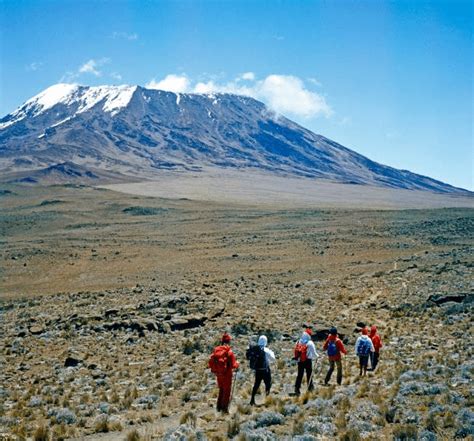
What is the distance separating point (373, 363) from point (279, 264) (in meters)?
27.7

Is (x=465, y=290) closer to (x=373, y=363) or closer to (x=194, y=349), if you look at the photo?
(x=373, y=363)

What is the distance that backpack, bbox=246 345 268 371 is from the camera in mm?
10094

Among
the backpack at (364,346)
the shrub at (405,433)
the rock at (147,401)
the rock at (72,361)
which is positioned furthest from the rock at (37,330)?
the shrub at (405,433)

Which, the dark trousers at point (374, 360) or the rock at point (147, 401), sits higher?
the dark trousers at point (374, 360)

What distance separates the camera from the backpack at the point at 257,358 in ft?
33.1

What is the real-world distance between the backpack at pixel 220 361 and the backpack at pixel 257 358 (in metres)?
0.64

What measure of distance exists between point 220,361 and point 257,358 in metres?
0.88

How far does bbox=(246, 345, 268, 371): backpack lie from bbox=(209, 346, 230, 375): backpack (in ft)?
2.10

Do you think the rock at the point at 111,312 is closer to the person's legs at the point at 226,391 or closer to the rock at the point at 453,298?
the person's legs at the point at 226,391

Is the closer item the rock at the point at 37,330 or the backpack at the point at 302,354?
the backpack at the point at 302,354

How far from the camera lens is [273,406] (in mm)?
9648

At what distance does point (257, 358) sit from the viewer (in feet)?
33.1

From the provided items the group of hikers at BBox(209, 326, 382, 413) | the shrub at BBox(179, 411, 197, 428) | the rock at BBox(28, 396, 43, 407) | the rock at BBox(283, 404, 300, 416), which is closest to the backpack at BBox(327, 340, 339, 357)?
the group of hikers at BBox(209, 326, 382, 413)

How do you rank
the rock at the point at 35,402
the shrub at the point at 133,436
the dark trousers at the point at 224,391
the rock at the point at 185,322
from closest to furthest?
the shrub at the point at 133,436
the dark trousers at the point at 224,391
the rock at the point at 35,402
the rock at the point at 185,322
